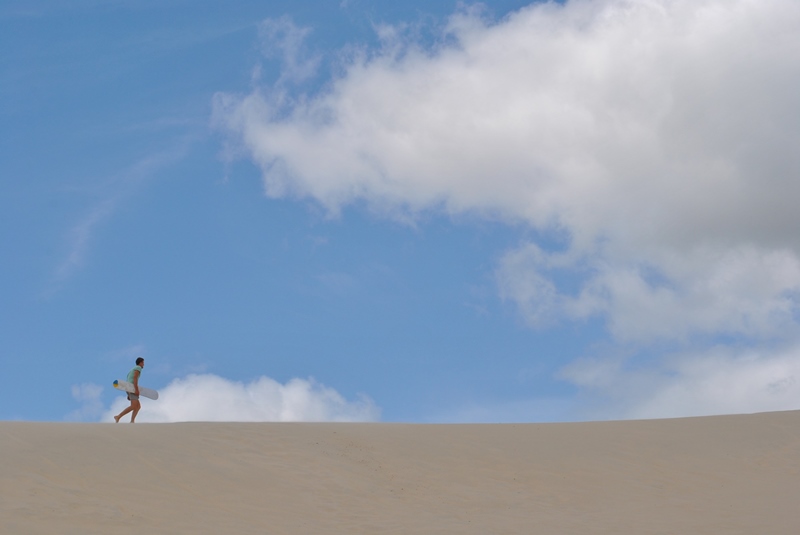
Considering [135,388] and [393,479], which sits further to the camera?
[135,388]

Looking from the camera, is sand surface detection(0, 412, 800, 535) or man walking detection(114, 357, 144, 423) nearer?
sand surface detection(0, 412, 800, 535)

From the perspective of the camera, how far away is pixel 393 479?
1165cm

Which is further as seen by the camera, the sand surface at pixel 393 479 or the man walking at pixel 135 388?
the man walking at pixel 135 388

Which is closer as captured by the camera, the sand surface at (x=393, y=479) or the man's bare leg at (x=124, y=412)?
the sand surface at (x=393, y=479)

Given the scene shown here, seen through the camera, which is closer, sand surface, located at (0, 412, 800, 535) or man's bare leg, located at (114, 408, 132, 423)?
sand surface, located at (0, 412, 800, 535)

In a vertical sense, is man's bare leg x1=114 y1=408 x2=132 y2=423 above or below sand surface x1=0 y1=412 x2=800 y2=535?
above

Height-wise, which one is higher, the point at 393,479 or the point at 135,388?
the point at 135,388

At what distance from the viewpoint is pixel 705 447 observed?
14.3 m

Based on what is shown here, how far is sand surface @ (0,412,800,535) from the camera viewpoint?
9578 millimetres

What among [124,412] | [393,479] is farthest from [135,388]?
[393,479]

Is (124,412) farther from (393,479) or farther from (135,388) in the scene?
(393,479)

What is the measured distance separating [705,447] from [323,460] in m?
6.76

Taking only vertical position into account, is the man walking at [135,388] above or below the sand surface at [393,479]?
above

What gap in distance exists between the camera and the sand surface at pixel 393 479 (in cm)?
958
